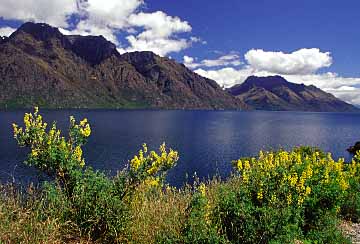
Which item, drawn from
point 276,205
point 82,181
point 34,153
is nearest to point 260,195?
point 276,205

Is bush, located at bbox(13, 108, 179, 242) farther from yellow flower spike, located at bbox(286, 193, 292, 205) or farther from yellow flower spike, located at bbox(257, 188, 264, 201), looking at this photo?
yellow flower spike, located at bbox(286, 193, 292, 205)

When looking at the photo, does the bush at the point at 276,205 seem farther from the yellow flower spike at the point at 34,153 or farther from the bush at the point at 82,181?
the yellow flower spike at the point at 34,153

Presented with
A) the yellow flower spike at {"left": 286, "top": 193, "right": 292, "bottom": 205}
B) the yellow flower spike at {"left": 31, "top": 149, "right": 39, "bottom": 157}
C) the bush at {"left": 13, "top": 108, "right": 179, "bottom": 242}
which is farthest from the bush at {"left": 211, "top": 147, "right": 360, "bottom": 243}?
the yellow flower spike at {"left": 31, "top": 149, "right": 39, "bottom": 157}

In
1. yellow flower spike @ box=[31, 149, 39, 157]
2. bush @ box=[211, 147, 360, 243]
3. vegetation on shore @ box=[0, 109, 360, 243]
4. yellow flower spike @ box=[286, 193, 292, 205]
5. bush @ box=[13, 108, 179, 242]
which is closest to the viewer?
vegetation on shore @ box=[0, 109, 360, 243]

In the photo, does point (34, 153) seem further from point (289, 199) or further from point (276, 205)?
point (289, 199)

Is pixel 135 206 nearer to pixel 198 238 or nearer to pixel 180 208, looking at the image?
pixel 180 208

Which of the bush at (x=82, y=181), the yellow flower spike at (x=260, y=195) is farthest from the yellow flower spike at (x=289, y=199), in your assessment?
the bush at (x=82, y=181)

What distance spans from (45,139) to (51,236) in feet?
6.95

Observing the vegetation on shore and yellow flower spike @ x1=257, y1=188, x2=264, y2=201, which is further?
yellow flower spike @ x1=257, y1=188, x2=264, y2=201

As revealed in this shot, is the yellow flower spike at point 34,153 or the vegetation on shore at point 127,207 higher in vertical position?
the yellow flower spike at point 34,153

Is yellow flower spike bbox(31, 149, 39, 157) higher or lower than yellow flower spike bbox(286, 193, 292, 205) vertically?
higher

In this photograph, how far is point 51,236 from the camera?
18.7ft

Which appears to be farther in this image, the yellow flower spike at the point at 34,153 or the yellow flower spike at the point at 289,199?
the yellow flower spike at the point at 289,199

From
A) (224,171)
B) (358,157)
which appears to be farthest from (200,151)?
(358,157)
